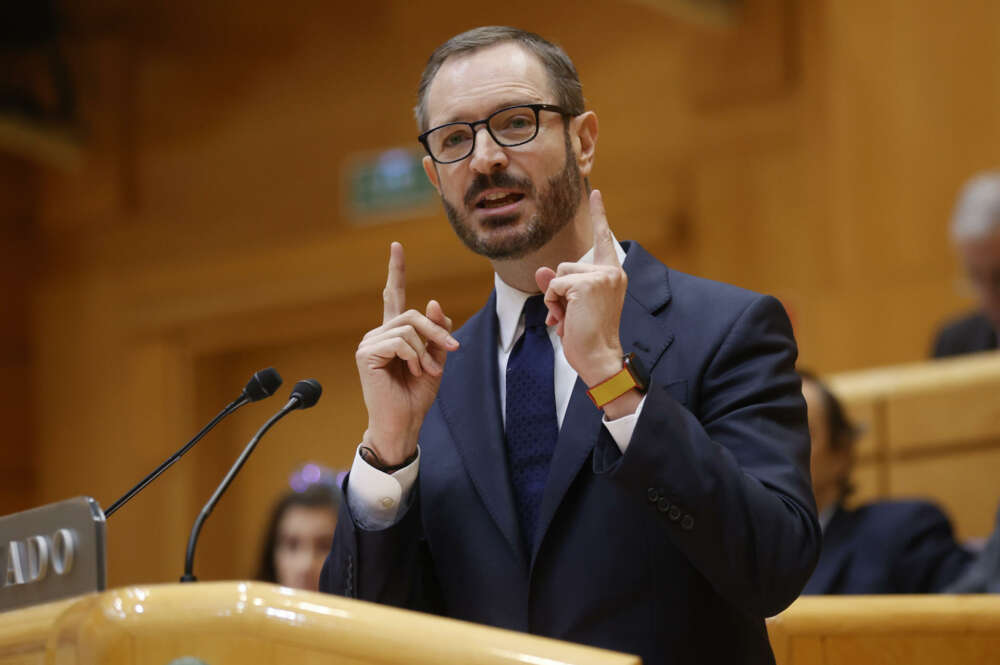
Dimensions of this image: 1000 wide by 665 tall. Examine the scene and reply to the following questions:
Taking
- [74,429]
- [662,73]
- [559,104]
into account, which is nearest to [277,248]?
[74,429]

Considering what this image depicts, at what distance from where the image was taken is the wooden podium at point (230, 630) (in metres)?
1.06

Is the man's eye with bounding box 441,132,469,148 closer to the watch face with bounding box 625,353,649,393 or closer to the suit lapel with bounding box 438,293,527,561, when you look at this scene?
the suit lapel with bounding box 438,293,527,561

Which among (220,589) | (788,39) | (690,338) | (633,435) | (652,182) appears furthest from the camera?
(652,182)

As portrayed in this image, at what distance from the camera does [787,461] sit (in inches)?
52.6

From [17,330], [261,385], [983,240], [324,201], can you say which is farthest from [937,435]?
[17,330]

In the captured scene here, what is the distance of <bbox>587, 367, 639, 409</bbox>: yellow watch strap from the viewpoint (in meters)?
1.27

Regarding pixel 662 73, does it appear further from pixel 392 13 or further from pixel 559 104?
pixel 559 104

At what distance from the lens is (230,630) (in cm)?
112

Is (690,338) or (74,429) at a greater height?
(690,338)

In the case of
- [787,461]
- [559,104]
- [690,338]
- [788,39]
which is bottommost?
[787,461]

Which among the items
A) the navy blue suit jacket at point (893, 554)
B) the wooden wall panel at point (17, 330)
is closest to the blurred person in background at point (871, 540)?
the navy blue suit jacket at point (893, 554)

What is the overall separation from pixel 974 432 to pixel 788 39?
167 centimetres

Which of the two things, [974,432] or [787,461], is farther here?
[974,432]

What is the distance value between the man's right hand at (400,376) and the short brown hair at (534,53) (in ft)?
0.84
